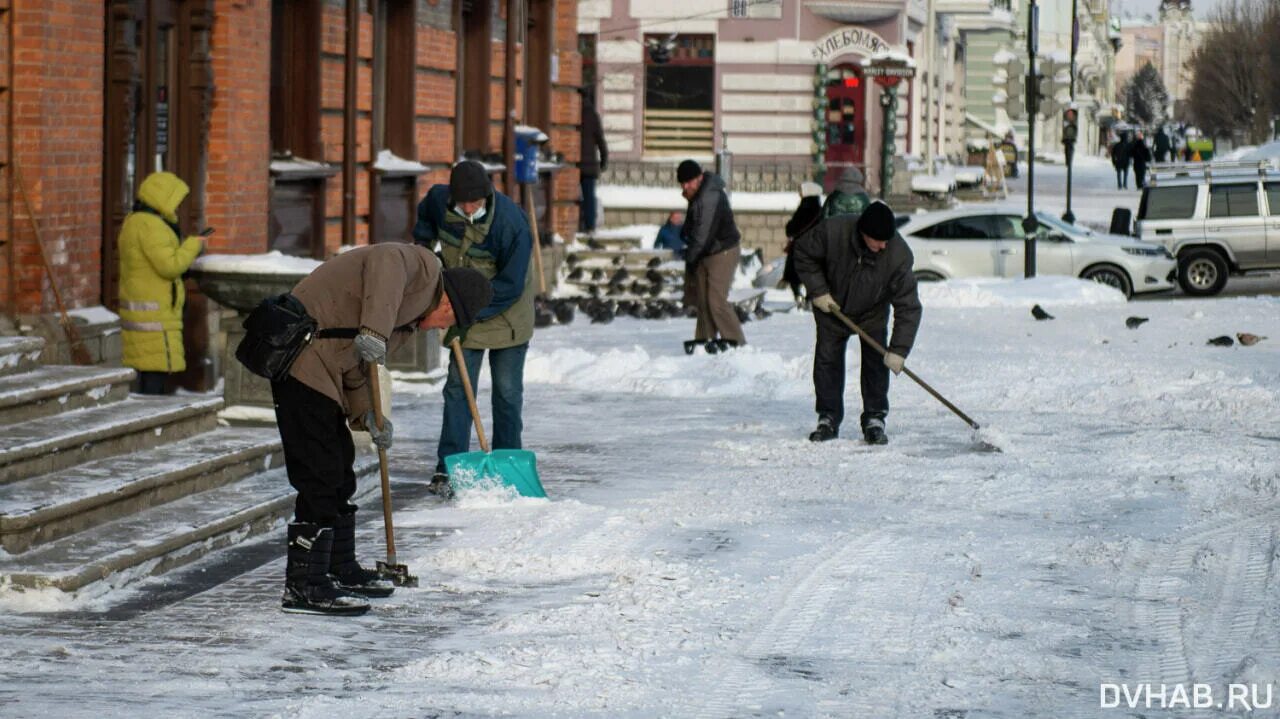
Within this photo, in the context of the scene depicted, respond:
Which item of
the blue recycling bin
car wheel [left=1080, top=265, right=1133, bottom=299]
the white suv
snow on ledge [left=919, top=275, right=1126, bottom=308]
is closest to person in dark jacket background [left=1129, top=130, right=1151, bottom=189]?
the white suv

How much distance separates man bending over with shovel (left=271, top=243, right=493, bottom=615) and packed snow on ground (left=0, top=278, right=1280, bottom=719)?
0.28 meters

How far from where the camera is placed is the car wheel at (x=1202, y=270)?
89.6ft

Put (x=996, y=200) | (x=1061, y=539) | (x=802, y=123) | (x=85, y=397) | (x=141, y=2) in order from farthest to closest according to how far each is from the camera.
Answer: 1. (x=996, y=200)
2. (x=802, y=123)
3. (x=141, y=2)
4. (x=85, y=397)
5. (x=1061, y=539)

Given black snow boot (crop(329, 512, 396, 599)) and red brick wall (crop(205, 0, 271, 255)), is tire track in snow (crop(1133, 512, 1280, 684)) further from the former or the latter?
red brick wall (crop(205, 0, 271, 255))

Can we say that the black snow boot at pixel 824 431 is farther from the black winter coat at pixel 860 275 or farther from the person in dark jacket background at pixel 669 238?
the person in dark jacket background at pixel 669 238

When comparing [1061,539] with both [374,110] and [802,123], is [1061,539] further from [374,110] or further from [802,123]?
[802,123]

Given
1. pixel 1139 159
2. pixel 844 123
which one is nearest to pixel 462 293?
pixel 844 123

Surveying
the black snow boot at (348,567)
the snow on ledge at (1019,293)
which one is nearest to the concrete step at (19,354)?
the black snow boot at (348,567)

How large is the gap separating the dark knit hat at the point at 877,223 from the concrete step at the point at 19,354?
4911 mm

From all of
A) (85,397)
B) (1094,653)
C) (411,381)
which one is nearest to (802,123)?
(411,381)

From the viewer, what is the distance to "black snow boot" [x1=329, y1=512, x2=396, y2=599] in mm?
8273

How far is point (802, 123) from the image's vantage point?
4303 centimetres

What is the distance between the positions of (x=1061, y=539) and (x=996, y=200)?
140ft

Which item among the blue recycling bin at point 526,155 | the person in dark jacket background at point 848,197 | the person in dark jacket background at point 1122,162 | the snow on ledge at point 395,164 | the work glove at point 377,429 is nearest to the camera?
the work glove at point 377,429
